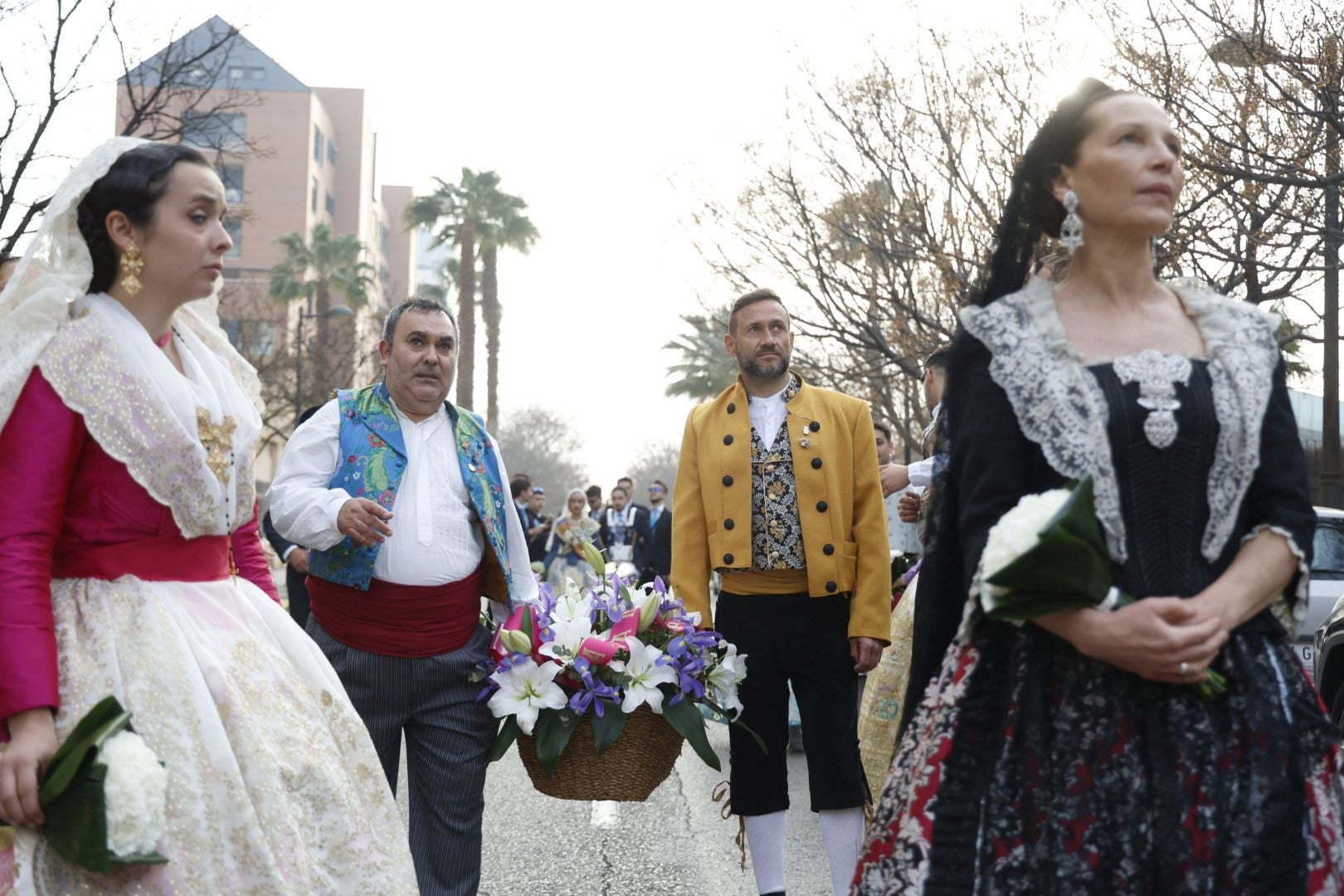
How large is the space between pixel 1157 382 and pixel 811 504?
2560 millimetres

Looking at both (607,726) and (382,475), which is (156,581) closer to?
(382,475)

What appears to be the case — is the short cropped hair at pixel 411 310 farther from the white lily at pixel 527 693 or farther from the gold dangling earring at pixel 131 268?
the gold dangling earring at pixel 131 268

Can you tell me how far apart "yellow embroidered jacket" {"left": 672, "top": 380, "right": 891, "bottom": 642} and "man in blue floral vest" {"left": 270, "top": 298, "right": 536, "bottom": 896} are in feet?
2.66

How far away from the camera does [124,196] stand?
10.3 ft

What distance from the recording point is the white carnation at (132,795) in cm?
262

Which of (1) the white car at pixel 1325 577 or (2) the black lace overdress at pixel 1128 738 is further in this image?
(1) the white car at pixel 1325 577

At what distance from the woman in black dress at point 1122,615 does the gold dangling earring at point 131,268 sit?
5.57 feet

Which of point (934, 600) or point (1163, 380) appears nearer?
point (1163, 380)

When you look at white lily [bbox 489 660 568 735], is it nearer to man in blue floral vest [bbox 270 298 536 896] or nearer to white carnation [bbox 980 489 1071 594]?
man in blue floral vest [bbox 270 298 536 896]

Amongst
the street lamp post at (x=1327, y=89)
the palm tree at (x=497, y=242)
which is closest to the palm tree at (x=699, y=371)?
the palm tree at (x=497, y=242)

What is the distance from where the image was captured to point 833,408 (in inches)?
216

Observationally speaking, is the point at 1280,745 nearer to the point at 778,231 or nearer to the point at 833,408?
the point at 833,408

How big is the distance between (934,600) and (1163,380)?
2.07 feet

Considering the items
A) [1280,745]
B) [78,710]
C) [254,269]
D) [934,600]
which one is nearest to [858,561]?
[934,600]
